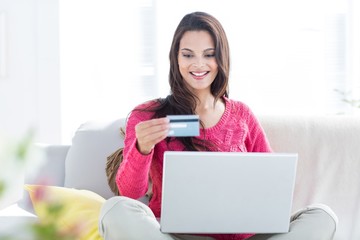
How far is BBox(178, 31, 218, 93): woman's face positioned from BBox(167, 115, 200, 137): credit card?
0.54 meters

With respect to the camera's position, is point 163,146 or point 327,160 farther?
point 327,160

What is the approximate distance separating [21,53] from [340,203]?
2240mm

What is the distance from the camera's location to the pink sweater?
181cm

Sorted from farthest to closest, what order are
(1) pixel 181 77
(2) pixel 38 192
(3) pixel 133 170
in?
(1) pixel 181 77 < (3) pixel 133 170 < (2) pixel 38 192

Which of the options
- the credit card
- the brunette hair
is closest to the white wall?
the brunette hair

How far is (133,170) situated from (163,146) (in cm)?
19

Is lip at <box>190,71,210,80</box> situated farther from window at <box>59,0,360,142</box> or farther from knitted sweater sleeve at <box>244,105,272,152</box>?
window at <box>59,0,360,142</box>

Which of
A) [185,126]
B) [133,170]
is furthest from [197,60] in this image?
[185,126]

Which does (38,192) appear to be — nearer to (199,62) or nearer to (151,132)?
(151,132)

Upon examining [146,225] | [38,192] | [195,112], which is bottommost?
[146,225]

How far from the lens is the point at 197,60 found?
1993 millimetres

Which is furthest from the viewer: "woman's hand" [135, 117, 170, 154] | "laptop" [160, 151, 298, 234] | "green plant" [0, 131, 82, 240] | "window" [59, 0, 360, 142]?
"window" [59, 0, 360, 142]

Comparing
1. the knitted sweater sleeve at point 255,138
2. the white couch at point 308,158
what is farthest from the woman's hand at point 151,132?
the white couch at point 308,158

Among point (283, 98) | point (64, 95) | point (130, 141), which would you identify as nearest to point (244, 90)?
point (283, 98)
